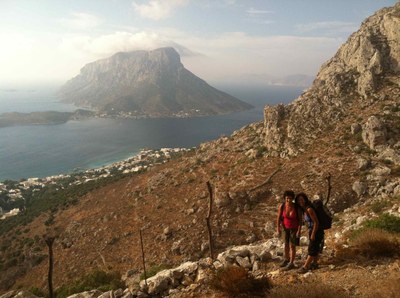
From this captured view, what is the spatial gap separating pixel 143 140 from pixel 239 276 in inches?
6376

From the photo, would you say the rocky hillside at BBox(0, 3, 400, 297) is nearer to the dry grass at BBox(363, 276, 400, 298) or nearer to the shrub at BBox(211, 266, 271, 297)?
the shrub at BBox(211, 266, 271, 297)

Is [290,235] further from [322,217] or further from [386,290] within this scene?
[386,290]

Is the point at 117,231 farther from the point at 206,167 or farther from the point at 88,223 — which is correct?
the point at 206,167

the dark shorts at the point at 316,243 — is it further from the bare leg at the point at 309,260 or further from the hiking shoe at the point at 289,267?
the hiking shoe at the point at 289,267

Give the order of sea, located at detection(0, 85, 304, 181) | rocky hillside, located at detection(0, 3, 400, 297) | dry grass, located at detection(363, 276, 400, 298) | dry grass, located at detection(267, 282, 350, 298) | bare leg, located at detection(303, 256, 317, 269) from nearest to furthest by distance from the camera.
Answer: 1. dry grass, located at detection(363, 276, 400, 298)
2. dry grass, located at detection(267, 282, 350, 298)
3. bare leg, located at detection(303, 256, 317, 269)
4. rocky hillside, located at detection(0, 3, 400, 297)
5. sea, located at detection(0, 85, 304, 181)

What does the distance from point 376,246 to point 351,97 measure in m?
30.0

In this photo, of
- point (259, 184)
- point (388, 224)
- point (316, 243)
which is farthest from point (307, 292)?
point (259, 184)

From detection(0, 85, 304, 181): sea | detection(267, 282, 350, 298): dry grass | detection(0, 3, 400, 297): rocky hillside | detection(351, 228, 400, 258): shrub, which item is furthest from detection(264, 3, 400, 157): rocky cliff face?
detection(0, 85, 304, 181): sea

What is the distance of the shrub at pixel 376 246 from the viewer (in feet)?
30.7

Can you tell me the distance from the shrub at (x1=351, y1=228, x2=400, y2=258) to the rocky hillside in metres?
8.47

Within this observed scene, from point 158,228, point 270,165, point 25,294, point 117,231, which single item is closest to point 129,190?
point 117,231

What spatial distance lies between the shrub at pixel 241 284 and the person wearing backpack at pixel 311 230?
146 centimetres

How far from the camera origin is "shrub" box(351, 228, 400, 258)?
30.7 feet

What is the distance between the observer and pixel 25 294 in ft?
46.4
